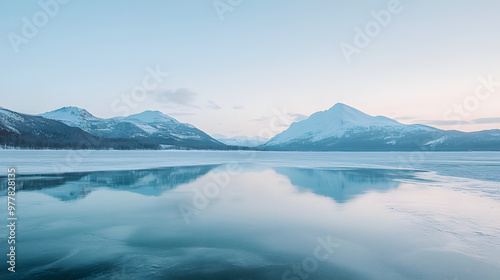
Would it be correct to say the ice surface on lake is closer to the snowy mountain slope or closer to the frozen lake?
the frozen lake

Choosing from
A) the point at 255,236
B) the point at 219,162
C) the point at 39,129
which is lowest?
the point at 255,236

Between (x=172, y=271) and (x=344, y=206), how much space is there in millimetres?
9555

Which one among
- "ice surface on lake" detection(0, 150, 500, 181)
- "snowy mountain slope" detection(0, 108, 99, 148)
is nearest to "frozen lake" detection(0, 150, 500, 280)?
"ice surface on lake" detection(0, 150, 500, 181)

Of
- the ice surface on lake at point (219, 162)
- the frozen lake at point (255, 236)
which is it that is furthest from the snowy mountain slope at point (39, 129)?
the frozen lake at point (255, 236)

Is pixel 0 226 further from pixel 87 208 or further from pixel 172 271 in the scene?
pixel 172 271

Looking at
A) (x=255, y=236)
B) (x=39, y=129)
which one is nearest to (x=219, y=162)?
(x=255, y=236)

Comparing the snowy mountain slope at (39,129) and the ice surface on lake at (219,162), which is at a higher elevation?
the snowy mountain slope at (39,129)

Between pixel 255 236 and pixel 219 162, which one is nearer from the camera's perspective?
pixel 255 236

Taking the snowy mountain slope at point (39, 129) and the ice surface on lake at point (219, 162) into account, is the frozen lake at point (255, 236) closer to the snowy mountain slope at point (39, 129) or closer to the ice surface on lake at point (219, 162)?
the ice surface on lake at point (219, 162)

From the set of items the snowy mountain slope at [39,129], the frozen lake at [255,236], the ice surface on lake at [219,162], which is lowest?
the frozen lake at [255,236]

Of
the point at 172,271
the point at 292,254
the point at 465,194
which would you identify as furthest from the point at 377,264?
the point at 465,194

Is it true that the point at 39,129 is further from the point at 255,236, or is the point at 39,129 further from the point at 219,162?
the point at 255,236

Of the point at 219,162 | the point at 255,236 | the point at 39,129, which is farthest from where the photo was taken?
the point at 39,129

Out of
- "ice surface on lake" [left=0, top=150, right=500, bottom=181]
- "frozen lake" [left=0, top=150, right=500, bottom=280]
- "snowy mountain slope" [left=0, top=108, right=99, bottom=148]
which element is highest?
"snowy mountain slope" [left=0, top=108, right=99, bottom=148]
